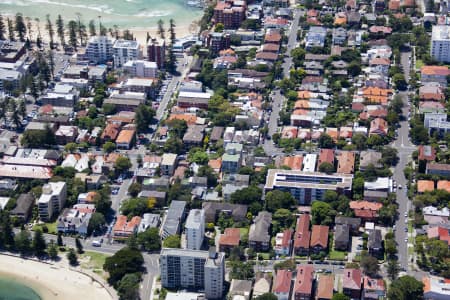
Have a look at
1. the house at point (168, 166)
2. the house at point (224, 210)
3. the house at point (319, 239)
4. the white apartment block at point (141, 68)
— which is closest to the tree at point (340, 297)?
the house at point (319, 239)

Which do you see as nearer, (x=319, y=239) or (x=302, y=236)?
(x=319, y=239)

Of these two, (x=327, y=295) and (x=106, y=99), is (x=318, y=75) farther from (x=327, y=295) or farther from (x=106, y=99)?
(x=327, y=295)

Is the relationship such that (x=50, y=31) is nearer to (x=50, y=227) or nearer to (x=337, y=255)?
(x=50, y=227)

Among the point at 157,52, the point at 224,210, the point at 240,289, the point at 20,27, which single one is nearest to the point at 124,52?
the point at 157,52

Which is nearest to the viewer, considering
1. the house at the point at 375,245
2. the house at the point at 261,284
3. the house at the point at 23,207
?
the house at the point at 261,284

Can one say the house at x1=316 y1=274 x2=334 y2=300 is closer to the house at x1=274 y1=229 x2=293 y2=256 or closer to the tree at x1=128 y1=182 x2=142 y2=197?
the house at x1=274 y1=229 x2=293 y2=256

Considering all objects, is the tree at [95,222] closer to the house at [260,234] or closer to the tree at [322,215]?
the house at [260,234]

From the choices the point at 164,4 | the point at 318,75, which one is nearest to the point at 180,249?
the point at 318,75
